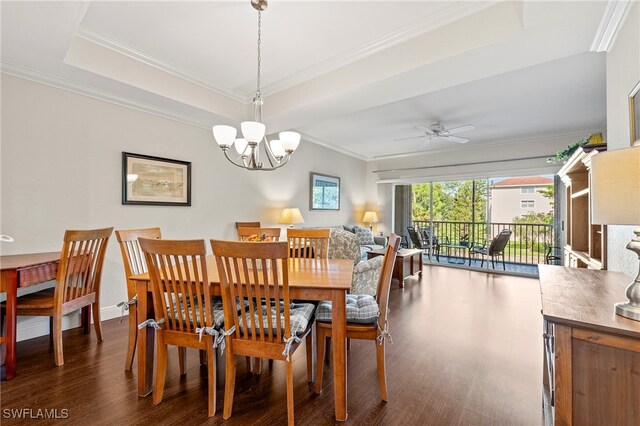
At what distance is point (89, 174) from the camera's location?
2965 mm

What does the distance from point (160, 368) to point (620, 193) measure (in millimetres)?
2334

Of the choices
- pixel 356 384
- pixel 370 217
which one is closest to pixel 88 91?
pixel 356 384

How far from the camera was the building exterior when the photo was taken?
5.93m

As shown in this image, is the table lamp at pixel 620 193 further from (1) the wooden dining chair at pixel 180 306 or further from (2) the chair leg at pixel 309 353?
(1) the wooden dining chair at pixel 180 306

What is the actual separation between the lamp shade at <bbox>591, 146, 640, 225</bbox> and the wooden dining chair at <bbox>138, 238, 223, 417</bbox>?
68.3 inches

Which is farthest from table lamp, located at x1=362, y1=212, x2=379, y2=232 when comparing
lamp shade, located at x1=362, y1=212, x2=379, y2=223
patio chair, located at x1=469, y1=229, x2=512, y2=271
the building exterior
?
the building exterior

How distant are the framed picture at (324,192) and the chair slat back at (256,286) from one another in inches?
165

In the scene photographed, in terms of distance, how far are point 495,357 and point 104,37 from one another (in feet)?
14.1

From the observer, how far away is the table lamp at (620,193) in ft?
3.17

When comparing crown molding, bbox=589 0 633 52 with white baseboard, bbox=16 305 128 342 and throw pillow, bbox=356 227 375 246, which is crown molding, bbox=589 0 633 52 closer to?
throw pillow, bbox=356 227 375 246

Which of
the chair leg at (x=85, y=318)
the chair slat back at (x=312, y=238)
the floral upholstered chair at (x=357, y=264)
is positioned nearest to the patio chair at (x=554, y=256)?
the floral upholstered chair at (x=357, y=264)

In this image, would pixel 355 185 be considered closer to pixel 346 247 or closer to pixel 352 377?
pixel 346 247

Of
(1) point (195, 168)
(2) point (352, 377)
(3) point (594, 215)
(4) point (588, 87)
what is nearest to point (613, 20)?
(3) point (594, 215)

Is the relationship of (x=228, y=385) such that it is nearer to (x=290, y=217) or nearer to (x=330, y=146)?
(x=290, y=217)
